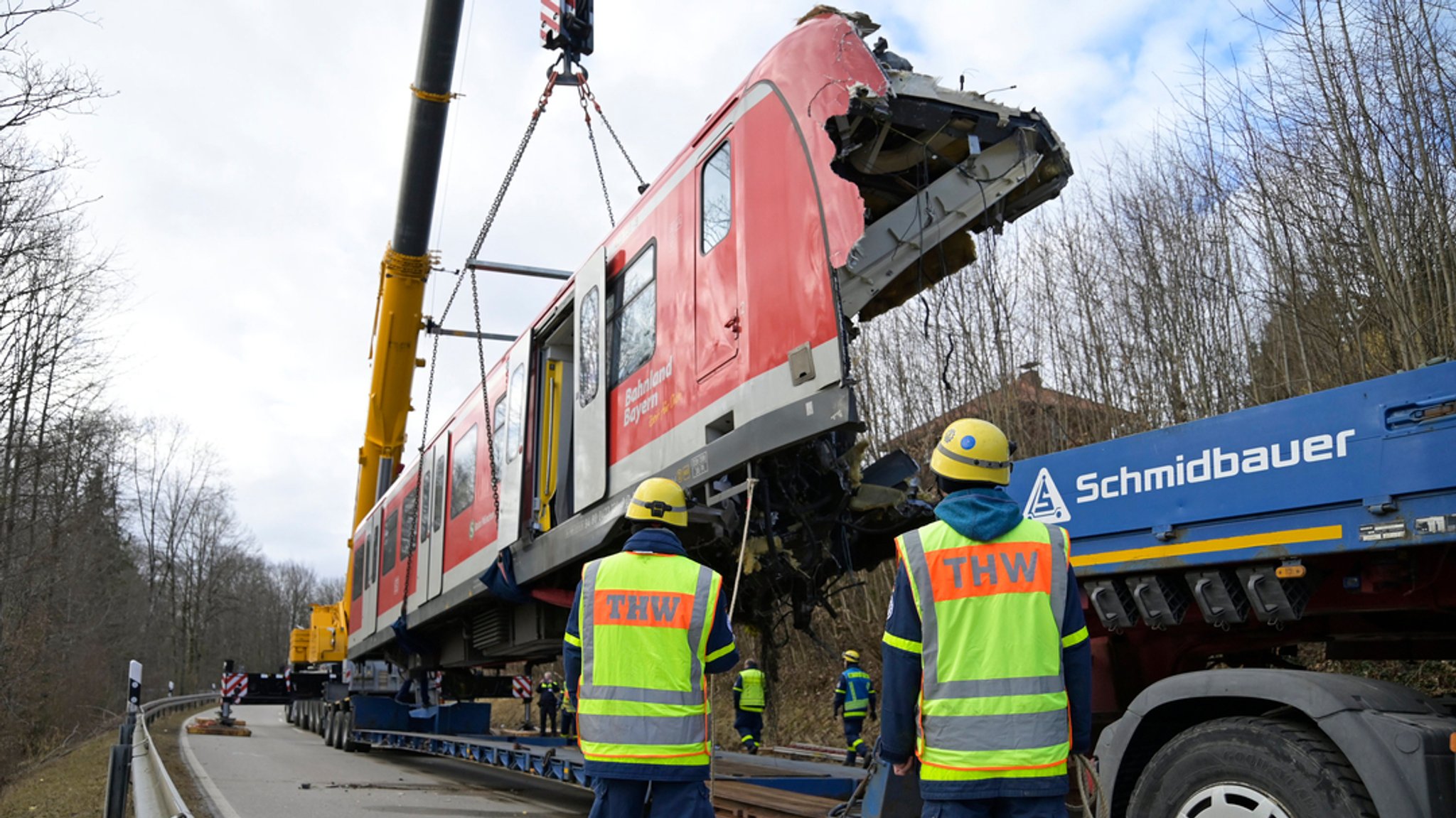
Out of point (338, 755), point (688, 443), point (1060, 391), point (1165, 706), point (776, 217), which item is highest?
point (1060, 391)

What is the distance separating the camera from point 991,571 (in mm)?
2775

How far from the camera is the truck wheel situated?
10.5ft

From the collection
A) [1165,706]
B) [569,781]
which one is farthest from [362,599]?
[1165,706]

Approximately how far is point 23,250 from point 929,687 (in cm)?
1211

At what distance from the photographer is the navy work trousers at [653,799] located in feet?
12.1

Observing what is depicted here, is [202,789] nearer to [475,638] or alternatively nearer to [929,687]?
[475,638]

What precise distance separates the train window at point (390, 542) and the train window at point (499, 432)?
5169mm

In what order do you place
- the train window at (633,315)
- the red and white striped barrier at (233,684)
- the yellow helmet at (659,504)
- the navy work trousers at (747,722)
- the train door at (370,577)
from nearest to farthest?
the yellow helmet at (659,504) < the train window at (633,315) < the navy work trousers at (747,722) < the train door at (370,577) < the red and white striped barrier at (233,684)

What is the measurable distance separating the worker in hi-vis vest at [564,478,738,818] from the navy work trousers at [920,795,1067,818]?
1243 millimetres

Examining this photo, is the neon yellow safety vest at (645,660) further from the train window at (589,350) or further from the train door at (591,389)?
the train window at (589,350)

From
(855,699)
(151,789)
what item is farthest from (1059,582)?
(855,699)

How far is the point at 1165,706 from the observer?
3920 millimetres

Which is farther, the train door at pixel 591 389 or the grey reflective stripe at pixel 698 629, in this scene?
the train door at pixel 591 389

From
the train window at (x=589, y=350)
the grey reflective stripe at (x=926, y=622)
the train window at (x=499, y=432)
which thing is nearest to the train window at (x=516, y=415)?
the train window at (x=499, y=432)
